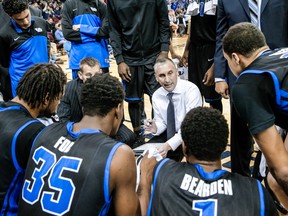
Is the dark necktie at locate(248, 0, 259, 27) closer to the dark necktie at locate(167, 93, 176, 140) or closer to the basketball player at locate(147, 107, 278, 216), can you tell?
the dark necktie at locate(167, 93, 176, 140)

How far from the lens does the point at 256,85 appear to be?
1.96 metres

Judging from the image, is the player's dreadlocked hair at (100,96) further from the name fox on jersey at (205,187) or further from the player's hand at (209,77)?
the player's hand at (209,77)


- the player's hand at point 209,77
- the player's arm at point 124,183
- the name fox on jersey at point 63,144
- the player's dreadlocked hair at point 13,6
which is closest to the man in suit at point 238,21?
the player's hand at point 209,77

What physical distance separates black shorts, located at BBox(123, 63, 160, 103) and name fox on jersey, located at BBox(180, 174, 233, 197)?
7.49 ft

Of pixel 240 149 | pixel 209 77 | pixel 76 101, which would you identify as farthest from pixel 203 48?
pixel 76 101

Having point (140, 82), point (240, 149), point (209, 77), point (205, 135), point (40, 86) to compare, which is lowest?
point (240, 149)

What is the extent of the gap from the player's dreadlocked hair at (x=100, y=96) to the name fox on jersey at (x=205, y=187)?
1.71 feet

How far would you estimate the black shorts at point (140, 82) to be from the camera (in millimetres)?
3846

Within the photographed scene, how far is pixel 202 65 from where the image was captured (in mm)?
3828

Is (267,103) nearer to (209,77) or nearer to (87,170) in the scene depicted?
(87,170)

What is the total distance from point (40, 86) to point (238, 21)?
5.42 feet

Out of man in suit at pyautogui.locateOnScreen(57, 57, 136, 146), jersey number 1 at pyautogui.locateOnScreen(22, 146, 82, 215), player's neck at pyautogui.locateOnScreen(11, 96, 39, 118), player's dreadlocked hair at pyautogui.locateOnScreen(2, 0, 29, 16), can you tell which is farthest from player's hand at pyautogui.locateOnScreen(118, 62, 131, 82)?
jersey number 1 at pyautogui.locateOnScreen(22, 146, 82, 215)

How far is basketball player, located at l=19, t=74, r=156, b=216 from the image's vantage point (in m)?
1.65

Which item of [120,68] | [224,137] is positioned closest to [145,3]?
[120,68]
